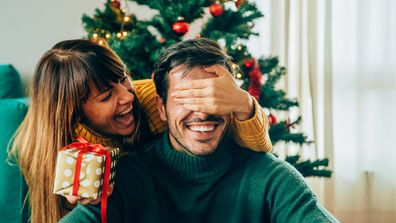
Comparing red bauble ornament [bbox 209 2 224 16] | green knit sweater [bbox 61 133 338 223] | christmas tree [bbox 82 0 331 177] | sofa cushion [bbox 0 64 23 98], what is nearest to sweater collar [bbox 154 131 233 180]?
green knit sweater [bbox 61 133 338 223]

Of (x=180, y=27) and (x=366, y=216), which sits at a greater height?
(x=180, y=27)

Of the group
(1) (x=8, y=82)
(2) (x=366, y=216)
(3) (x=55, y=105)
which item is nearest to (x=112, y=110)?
(3) (x=55, y=105)

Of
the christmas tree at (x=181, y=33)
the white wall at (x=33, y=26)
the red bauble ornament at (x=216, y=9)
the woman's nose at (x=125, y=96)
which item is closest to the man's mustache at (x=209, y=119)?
the woman's nose at (x=125, y=96)

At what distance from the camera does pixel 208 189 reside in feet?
4.09

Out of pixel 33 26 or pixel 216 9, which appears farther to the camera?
pixel 33 26

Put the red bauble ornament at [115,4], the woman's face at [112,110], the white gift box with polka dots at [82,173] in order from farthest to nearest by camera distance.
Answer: the red bauble ornament at [115,4]
the woman's face at [112,110]
the white gift box with polka dots at [82,173]

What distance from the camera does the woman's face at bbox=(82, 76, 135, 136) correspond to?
4.41 feet

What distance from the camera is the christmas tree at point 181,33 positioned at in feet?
5.78

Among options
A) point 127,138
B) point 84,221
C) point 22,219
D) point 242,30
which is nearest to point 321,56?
point 242,30

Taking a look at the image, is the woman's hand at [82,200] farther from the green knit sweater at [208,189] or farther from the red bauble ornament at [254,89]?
the red bauble ornament at [254,89]

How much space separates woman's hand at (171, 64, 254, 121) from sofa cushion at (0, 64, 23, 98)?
145 cm

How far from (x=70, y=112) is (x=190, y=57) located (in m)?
0.38

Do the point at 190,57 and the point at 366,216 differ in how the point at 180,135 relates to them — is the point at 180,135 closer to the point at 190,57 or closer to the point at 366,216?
the point at 190,57

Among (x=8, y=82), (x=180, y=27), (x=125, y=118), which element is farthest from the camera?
(x=8, y=82)
